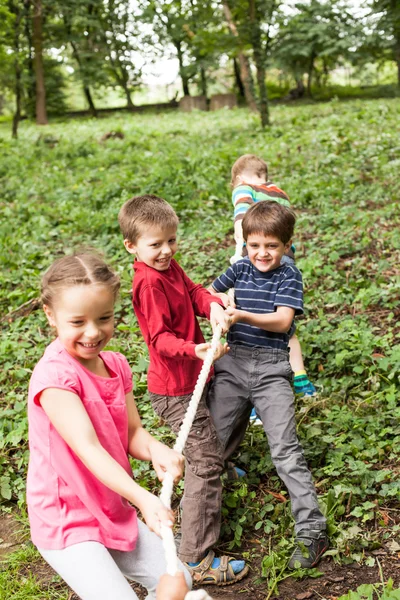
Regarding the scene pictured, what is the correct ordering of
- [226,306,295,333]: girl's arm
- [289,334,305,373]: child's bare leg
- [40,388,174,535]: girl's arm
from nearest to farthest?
[40,388,174,535]: girl's arm, [226,306,295,333]: girl's arm, [289,334,305,373]: child's bare leg

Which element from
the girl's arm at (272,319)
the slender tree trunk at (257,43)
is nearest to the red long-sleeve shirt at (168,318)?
the girl's arm at (272,319)

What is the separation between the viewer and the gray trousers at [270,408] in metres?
3.09

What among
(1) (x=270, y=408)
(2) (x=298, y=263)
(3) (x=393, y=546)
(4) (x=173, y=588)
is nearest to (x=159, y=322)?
(1) (x=270, y=408)

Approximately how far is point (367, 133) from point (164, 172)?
399cm

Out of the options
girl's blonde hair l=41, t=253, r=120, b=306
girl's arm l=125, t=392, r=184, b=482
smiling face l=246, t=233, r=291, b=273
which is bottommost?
girl's arm l=125, t=392, r=184, b=482

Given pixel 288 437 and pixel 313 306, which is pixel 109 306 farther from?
pixel 313 306

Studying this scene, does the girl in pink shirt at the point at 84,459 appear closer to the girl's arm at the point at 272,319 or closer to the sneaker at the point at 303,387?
the girl's arm at the point at 272,319

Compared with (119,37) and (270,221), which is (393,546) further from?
(119,37)

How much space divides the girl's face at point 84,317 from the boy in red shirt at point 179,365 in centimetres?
88

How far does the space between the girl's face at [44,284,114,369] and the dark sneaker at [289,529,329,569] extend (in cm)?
161

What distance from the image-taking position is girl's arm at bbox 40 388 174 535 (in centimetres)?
187

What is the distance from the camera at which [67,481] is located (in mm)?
1985

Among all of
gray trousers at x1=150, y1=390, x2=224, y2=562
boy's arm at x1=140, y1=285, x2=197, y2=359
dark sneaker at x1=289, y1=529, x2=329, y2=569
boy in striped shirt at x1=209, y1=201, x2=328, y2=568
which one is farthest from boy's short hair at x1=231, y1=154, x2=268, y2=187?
dark sneaker at x1=289, y1=529, x2=329, y2=569

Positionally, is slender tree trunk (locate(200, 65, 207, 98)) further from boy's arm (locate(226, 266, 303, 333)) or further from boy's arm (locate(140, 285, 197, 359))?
boy's arm (locate(140, 285, 197, 359))
